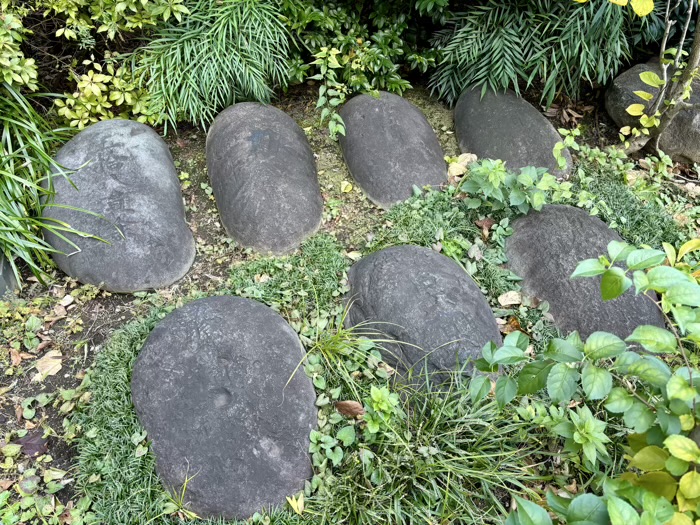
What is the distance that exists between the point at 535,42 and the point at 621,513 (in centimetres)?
320

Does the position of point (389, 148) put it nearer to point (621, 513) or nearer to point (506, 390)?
point (506, 390)

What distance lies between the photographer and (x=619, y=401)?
140 centimetres

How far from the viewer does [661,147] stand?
3719 mm

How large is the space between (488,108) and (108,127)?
245 centimetres

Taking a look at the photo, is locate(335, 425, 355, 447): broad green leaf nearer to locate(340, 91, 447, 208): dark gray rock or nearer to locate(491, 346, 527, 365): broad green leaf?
locate(491, 346, 527, 365): broad green leaf

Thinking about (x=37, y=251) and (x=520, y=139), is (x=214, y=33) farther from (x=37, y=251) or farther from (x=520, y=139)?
(x=520, y=139)

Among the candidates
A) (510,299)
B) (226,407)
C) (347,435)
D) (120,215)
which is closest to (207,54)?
(120,215)

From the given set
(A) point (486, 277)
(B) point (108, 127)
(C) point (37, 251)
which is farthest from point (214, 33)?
(A) point (486, 277)

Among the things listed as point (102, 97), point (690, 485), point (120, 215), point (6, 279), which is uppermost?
point (690, 485)

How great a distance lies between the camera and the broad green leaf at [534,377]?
1.53 meters

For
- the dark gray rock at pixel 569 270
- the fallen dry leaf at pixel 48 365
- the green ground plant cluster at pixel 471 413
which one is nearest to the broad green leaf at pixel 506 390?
the green ground plant cluster at pixel 471 413

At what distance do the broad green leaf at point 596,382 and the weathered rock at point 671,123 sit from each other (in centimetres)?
293

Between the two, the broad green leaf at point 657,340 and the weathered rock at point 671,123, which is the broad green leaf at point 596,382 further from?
the weathered rock at point 671,123

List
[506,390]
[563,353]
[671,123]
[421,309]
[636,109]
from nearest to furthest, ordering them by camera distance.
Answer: [563,353] < [506,390] < [421,309] < [636,109] < [671,123]
